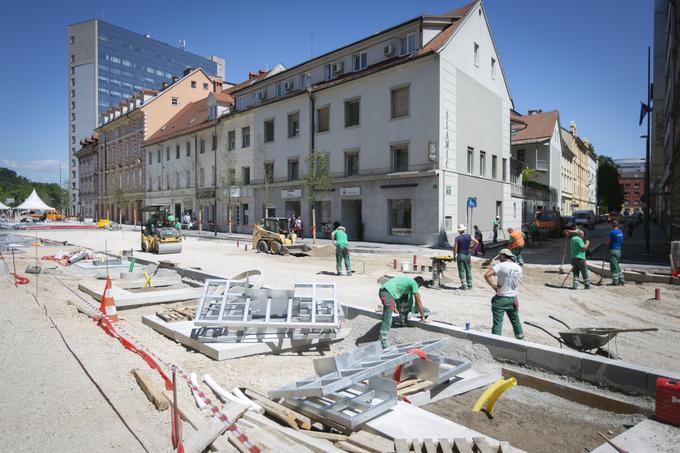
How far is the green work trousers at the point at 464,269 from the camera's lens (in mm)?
12141

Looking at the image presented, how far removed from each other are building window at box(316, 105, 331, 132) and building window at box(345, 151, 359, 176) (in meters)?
2.90

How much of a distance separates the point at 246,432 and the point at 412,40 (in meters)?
26.3

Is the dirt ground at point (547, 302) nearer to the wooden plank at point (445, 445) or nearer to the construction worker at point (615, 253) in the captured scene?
the construction worker at point (615, 253)

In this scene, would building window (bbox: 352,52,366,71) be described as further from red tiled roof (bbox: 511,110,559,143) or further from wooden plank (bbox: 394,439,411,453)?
wooden plank (bbox: 394,439,411,453)

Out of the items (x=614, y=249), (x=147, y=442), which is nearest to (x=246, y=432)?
(x=147, y=442)

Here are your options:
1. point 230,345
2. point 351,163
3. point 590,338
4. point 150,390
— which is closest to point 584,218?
point 351,163

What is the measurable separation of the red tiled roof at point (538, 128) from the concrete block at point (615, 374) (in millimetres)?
46960

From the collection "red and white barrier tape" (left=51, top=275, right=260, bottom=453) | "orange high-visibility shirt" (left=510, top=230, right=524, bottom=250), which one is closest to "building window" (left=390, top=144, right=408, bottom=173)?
"orange high-visibility shirt" (left=510, top=230, right=524, bottom=250)

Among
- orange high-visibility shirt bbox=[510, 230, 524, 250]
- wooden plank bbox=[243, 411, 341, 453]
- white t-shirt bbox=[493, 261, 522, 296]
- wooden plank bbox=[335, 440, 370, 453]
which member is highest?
orange high-visibility shirt bbox=[510, 230, 524, 250]

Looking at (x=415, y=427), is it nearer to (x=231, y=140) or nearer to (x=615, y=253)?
(x=615, y=253)

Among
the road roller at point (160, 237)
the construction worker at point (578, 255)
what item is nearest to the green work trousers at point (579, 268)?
the construction worker at point (578, 255)

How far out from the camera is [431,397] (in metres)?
5.67

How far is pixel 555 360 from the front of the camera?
609 centimetres

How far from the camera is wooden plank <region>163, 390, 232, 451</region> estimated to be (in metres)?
4.10
